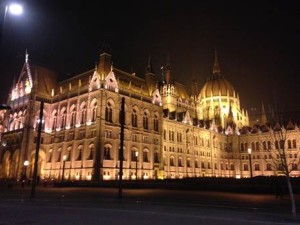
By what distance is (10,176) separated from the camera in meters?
67.0

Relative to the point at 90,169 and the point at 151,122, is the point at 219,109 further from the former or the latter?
the point at 90,169

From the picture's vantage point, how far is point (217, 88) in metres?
130

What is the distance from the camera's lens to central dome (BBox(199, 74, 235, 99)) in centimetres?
12843

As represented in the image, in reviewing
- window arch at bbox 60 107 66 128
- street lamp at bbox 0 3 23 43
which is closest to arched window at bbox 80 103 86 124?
window arch at bbox 60 107 66 128

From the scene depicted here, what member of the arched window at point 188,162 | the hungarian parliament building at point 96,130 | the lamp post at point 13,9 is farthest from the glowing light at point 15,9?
the arched window at point 188,162

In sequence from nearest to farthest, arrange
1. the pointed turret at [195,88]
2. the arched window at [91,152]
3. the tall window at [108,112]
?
the arched window at [91,152] → the tall window at [108,112] → the pointed turret at [195,88]

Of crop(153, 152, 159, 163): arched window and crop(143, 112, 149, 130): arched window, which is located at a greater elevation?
crop(143, 112, 149, 130): arched window

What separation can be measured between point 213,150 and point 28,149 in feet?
202

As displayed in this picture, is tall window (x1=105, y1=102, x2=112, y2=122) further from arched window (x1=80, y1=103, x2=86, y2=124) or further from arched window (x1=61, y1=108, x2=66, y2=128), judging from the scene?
arched window (x1=61, y1=108, x2=66, y2=128)

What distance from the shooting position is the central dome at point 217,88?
128425mm

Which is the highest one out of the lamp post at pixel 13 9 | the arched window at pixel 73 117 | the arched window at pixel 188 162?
the arched window at pixel 73 117

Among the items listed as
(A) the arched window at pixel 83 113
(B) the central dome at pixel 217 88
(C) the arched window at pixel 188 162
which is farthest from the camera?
(B) the central dome at pixel 217 88

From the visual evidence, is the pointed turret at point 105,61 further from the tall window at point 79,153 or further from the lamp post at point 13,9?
the lamp post at point 13,9

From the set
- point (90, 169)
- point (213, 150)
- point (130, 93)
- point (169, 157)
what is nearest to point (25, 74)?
point (130, 93)
